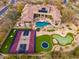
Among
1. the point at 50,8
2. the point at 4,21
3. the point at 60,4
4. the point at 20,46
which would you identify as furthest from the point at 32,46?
the point at 60,4

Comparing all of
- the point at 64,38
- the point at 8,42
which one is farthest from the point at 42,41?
the point at 8,42

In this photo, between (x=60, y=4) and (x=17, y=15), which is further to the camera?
(x=60, y=4)

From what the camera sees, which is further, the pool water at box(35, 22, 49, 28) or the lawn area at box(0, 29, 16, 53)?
the pool water at box(35, 22, 49, 28)

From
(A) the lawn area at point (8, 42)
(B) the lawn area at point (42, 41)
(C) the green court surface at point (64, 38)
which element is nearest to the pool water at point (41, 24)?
(B) the lawn area at point (42, 41)

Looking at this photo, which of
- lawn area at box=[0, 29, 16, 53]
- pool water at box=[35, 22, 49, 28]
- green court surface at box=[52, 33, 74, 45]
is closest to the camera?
lawn area at box=[0, 29, 16, 53]

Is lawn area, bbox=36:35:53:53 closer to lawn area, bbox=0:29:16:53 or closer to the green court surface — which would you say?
the green court surface

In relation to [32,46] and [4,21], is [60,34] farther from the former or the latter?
[4,21]

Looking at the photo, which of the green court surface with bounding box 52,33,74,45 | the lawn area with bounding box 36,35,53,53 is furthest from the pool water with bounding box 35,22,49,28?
→ the green court surface with bounding box 52,33,74,45

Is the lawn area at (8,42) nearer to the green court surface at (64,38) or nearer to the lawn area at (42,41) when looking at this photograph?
the lawn area at (42,41)

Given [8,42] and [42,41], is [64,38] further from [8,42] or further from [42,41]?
[8,42]
